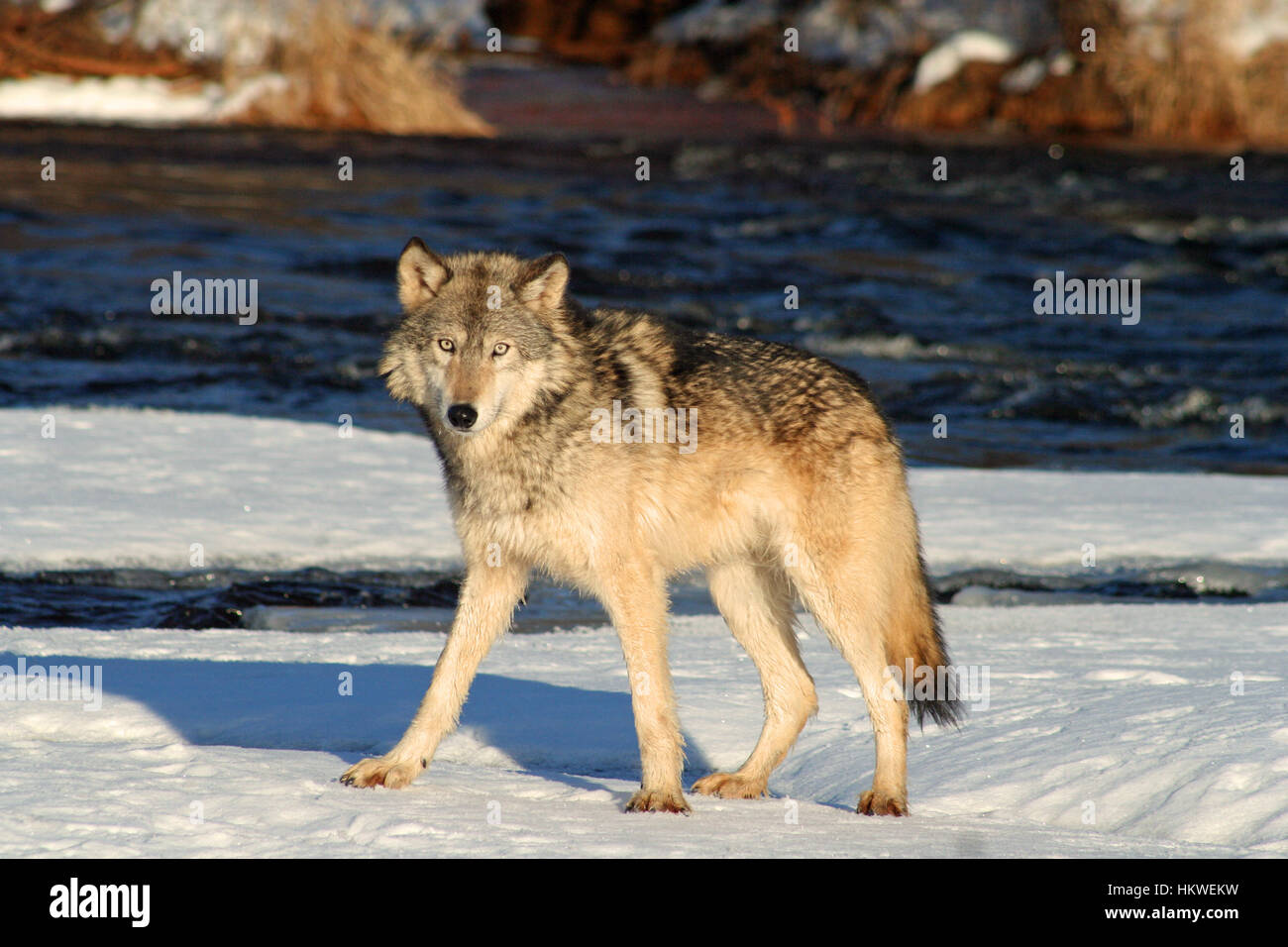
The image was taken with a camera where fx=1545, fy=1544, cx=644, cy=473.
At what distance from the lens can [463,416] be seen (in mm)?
4359

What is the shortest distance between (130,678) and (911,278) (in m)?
13.5

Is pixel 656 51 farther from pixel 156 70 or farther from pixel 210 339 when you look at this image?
pixel 210 339

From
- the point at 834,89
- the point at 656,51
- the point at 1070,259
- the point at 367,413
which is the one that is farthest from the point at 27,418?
the point at 656,51

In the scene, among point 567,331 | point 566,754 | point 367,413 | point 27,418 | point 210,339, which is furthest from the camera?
point 210,339

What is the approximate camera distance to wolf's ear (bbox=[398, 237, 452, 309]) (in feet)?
15.3

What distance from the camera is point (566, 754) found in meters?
5.46

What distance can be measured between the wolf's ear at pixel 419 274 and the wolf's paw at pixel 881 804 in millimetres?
2033

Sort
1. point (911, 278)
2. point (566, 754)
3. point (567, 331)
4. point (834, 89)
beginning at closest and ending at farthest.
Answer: point (567, 331), point (566, 754), point (911, 278), point (834, 89)
